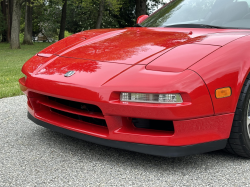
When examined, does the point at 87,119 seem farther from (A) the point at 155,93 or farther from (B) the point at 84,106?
(A) the point at 155,93

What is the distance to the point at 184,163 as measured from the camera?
2.36 metres

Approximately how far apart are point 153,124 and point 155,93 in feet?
1.00

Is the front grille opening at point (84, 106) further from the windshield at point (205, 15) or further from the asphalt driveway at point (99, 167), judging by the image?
the windshield at point (205, 15)

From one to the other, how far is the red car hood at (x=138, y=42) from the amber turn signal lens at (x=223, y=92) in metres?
0.31

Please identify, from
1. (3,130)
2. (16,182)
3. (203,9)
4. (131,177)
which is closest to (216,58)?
(131,177)

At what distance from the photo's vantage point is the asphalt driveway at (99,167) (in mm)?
2074

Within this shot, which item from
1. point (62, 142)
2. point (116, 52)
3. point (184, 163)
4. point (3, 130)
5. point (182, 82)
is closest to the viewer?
point (182, 82)

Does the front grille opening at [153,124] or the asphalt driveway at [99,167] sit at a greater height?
the front grille opening at [153,124]

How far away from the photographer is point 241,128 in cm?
226

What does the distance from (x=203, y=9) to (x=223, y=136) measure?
1.59m

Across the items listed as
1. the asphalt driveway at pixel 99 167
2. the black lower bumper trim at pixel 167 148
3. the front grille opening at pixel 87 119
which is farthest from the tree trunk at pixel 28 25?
the black lower bumper trim at pixel 167 148

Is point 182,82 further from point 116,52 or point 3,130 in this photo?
point 3,130

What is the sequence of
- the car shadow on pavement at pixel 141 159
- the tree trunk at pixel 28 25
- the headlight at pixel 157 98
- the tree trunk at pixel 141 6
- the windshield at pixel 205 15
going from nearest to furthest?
the headlight at pixel 157 98, the car shadow on pavement at pixel 141 159, the windshield at pixel 205 15, the tree trunk at pixel 141 6, the tree trunk at pixel 28 25

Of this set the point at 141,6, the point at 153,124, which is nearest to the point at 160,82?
the point at 153,124
